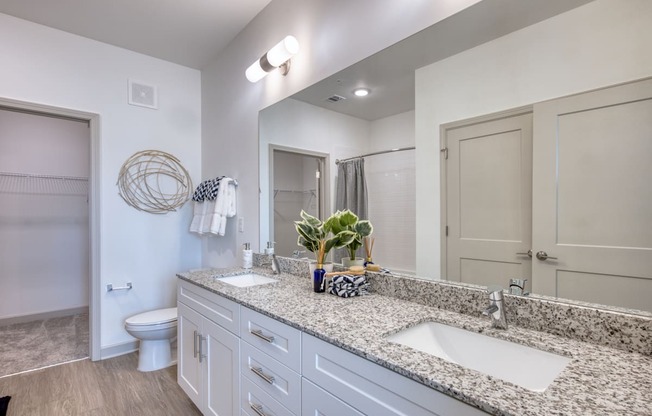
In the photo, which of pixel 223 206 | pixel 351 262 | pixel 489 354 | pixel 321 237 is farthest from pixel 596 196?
pixel 223 206

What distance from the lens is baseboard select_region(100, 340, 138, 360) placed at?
2.74 meters

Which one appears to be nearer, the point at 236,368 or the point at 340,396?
the point at 340,396

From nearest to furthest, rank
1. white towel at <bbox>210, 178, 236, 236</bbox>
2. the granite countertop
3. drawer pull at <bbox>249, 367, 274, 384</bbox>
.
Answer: the granite countertop → drawer pull at <bbox>249, 367, 274, 384</bbox> → white towel at <bbox>210, 178, 236, 236</bbox>

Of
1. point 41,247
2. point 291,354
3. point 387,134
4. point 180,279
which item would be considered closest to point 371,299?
point 291,354

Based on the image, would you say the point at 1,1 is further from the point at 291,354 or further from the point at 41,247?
the point at 291,354

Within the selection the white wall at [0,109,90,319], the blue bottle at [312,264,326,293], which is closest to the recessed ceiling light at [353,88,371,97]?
the blue bottle at [312,264,326,293]

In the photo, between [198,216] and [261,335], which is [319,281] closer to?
[261,335]

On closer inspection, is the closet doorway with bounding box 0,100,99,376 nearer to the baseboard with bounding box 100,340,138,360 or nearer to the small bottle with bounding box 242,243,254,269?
the baseboard with bounding box 100,340,138,360

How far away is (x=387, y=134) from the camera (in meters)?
1.58

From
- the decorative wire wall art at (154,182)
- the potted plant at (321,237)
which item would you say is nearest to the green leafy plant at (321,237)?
the potted plant at (321,237)

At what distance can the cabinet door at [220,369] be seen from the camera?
1.52m

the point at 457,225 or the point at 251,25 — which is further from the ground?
the point at 251,25

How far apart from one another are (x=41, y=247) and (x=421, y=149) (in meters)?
4.26

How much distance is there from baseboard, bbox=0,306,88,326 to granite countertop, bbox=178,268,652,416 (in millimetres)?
3565
